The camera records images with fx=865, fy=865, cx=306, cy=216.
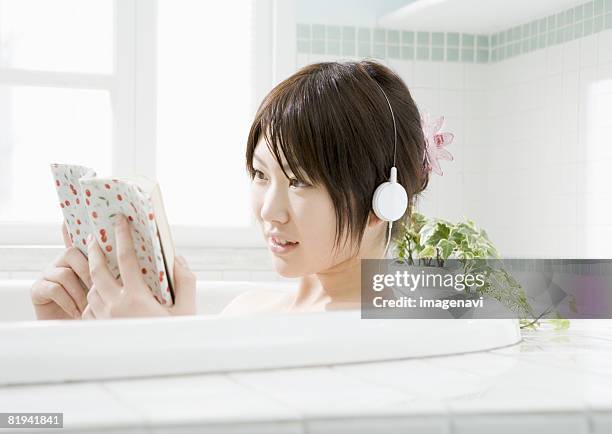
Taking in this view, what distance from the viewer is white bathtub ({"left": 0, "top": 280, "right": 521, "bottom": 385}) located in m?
0.85

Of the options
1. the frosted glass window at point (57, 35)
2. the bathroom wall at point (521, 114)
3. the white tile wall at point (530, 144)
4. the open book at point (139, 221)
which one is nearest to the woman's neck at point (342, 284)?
the open book at point (139, 221)

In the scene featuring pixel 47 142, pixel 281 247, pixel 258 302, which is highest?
pixel 47 142

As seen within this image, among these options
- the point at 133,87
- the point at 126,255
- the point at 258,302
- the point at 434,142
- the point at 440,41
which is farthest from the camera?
the point at 440,41

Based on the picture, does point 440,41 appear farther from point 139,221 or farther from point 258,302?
point 139,221

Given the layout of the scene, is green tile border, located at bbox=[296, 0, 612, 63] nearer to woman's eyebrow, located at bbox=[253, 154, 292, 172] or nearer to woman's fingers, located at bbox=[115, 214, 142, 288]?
woman's eyebrow, located at bbox=[253, 154, 292, 172]

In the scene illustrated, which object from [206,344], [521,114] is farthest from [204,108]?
[206,344]

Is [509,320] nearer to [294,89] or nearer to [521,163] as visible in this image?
[294,89]

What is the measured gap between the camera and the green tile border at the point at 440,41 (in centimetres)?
278

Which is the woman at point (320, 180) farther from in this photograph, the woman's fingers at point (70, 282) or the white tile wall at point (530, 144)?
the white tile wall at point (530, 144)

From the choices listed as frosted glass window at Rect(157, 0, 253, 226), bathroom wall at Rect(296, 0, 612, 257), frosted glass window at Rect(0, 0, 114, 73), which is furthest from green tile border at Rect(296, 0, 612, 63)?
frosted glass window at Rect(0, 0, 114, 73)

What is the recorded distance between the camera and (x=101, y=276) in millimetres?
1053

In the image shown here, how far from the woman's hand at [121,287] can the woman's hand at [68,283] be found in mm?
101

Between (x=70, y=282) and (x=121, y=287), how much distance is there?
0.16 meters

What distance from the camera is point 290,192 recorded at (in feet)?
3.76
